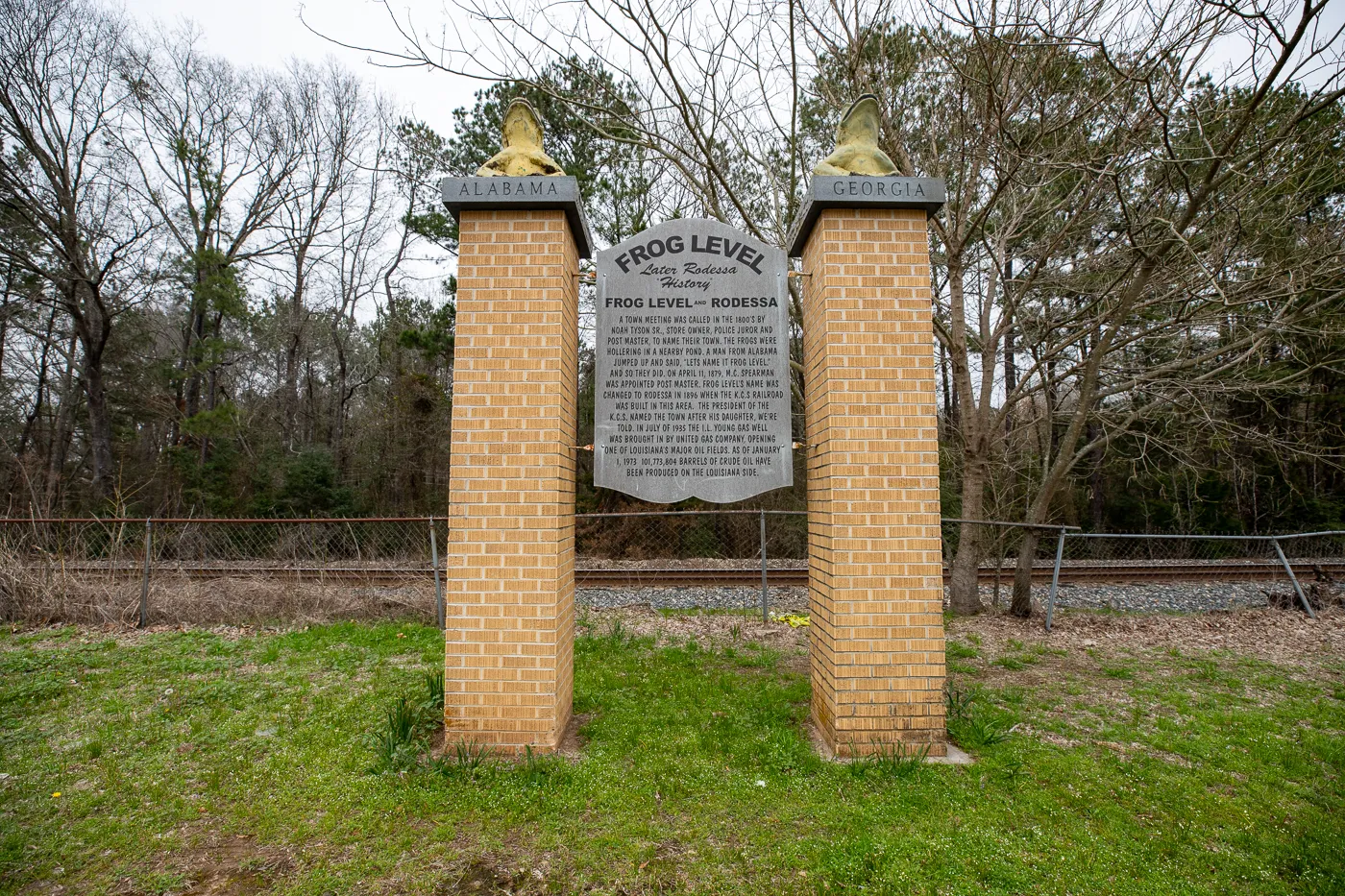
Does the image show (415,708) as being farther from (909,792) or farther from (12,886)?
(909,792)

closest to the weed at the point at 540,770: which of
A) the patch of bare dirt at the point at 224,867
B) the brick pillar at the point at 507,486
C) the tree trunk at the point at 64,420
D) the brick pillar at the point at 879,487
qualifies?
the brick pillar at the point at 507,486

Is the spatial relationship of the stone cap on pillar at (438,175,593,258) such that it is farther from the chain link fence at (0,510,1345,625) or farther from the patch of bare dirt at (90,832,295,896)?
the patch of bare dirt at (90,832,295,896)

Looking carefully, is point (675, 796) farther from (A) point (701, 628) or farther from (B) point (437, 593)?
(B) point (437, 593)

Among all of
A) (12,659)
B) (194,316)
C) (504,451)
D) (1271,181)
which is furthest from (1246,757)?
(194,316)

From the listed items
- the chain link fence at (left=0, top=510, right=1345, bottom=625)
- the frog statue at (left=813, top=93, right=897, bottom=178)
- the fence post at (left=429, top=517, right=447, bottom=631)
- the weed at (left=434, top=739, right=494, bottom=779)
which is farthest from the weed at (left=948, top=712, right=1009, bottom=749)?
the fence post at (left=429, top=517, right=447, bottom=631)

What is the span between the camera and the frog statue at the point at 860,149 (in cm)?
423

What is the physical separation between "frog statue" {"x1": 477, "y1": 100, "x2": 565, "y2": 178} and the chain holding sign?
0.69 metres

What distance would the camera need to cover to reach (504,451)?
3.98m

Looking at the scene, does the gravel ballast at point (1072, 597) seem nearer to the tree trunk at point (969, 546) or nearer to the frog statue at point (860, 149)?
the tree trunk at point (969, 546)

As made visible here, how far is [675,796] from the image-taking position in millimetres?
3465

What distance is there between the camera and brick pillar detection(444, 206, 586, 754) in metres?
3.91

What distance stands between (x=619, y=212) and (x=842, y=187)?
38.9ft

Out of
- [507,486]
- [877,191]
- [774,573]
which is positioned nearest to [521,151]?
[507,486]

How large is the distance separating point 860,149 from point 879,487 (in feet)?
7.34
